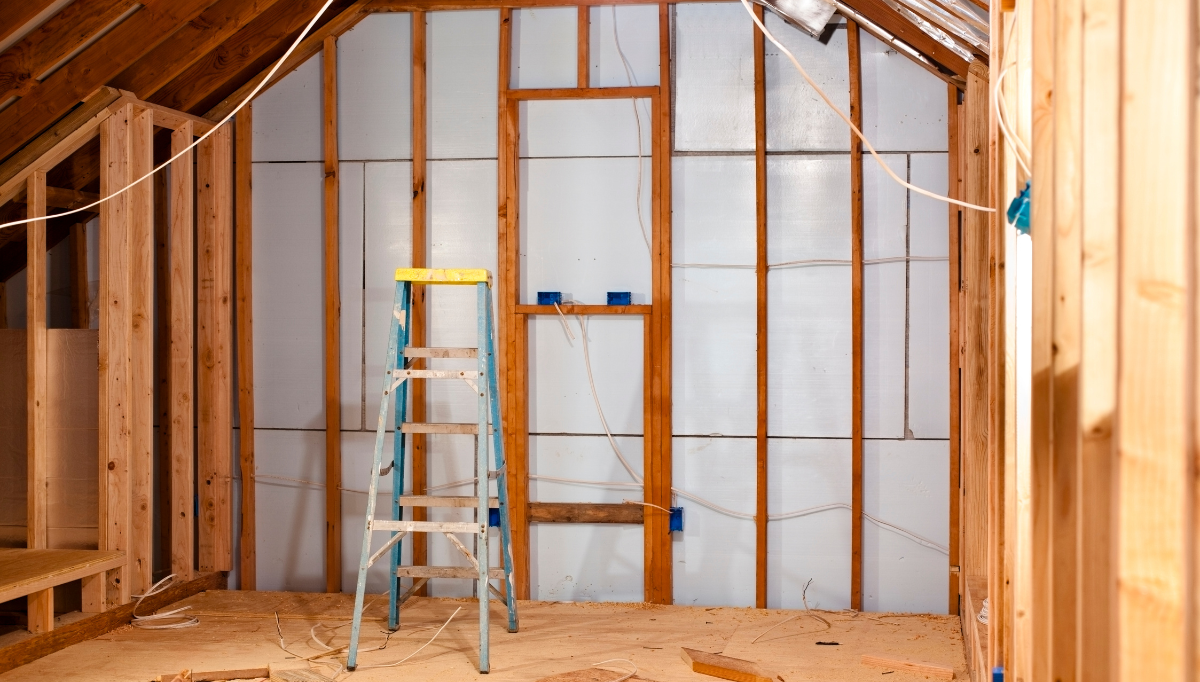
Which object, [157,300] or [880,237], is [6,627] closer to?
[157,300]

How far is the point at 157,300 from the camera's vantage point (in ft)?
14.6

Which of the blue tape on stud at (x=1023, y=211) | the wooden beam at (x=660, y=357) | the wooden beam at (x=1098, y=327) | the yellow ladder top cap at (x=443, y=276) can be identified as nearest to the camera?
the wooden beam at (x=1098, y=327)

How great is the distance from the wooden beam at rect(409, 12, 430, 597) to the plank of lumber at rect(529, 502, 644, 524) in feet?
1.64

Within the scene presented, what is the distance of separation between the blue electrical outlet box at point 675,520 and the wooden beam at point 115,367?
218 centimetres

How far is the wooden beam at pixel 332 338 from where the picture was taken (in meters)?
4.24

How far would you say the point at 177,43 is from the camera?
3758 mm

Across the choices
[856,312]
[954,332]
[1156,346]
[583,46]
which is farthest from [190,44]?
[1156,346]

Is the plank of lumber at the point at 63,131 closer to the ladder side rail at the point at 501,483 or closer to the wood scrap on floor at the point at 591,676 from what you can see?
the ladder side rail at the point at 501,483

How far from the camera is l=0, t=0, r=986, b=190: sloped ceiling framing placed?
317 centimetres

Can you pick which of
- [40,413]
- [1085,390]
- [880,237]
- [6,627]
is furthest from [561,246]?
[1085,390]

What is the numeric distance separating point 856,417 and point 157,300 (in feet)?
10.3

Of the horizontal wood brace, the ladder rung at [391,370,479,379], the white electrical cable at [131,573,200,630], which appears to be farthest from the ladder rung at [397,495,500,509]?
the horizontal wood brace

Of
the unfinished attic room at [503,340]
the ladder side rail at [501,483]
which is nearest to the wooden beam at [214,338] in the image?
the unfinished attic room at [503,340]

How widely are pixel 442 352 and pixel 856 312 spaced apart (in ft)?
5.62
